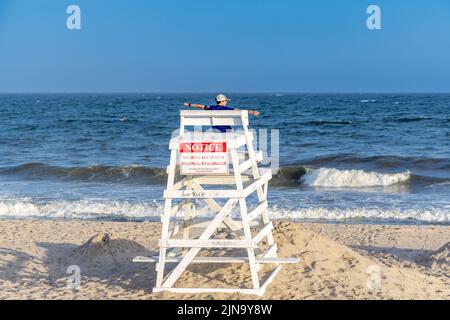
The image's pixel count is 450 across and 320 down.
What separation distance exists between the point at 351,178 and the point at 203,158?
1465cm

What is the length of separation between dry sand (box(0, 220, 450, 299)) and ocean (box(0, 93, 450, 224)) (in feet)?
13.0

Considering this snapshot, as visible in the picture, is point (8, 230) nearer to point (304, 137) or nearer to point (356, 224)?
point (356, 224)

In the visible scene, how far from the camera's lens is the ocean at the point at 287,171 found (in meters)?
15.3

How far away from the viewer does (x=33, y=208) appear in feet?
51.0

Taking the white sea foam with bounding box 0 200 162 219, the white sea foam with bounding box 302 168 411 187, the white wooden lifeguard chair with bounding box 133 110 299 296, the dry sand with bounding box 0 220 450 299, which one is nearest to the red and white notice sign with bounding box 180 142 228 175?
the white wooden lifeguard chair with bounding box 133 110 299 296

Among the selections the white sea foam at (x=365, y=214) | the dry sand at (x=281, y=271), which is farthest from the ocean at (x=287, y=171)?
the dry sand at (x=281, y=271)

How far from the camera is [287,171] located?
73.2ft

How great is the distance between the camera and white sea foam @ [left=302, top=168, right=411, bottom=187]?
793 inches

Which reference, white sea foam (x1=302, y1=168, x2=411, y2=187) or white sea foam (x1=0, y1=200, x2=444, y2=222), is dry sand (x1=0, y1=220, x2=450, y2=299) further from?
white sea foam (x1=302, y1=168, x2=411, y2=187)

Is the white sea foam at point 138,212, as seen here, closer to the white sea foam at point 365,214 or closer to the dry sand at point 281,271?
the white sea foam at point 365,214

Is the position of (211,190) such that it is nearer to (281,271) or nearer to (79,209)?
(281,271)

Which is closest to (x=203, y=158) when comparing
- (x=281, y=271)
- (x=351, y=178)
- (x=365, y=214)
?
(x=281, y=271)
